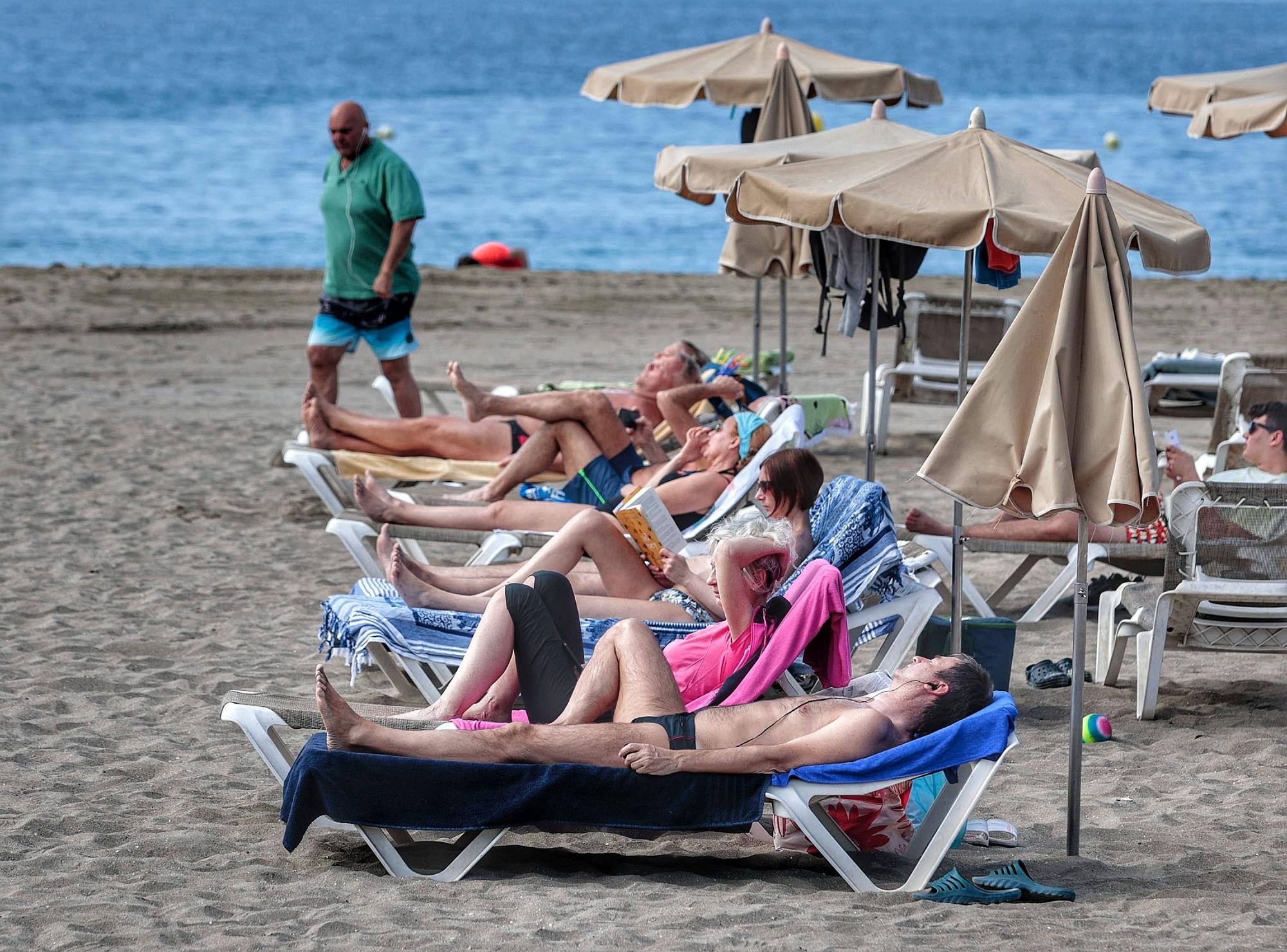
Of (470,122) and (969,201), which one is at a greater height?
(470,122)

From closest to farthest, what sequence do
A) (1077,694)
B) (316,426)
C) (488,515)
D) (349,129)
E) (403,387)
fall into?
(1077,694)
(488,515)
(316,426)
(349,129)
(403,387)

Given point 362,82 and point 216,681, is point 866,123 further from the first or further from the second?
point 362,82

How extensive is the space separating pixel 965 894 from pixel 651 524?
1874mm

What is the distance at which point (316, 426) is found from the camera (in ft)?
24.3

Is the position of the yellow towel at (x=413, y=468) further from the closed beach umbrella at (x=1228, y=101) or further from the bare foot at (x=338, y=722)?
the closed beach umbrella at (x=1228, y=101)

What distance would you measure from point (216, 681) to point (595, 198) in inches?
1150

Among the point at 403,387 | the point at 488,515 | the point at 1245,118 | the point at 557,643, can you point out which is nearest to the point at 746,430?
the point at 488,515

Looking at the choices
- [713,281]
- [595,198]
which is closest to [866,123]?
[713,281]

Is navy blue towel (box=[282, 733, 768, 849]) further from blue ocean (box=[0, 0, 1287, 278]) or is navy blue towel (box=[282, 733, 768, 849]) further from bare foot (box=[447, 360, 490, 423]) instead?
blue ocean (box=[0, 0, 1287, 278])

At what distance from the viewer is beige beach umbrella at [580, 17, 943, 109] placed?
9.13 metres

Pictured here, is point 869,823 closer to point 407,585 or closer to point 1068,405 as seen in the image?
point 1068,405

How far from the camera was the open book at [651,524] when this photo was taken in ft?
16.6

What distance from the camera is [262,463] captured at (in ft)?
29.7

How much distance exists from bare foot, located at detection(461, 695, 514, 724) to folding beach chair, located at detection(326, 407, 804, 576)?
1787mm
